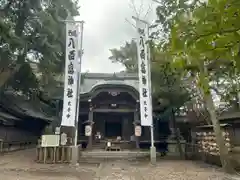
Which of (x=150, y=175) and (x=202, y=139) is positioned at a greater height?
(x=202, y=139)

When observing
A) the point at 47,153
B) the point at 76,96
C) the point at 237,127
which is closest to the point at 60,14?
the point at 76,96

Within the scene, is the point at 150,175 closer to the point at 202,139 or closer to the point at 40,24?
the point at 202,139

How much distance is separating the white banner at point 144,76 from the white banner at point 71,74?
11.0 feet

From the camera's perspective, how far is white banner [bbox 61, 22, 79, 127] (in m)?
10.8

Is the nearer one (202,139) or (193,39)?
(193,39)

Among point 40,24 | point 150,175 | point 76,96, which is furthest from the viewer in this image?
point 40,24

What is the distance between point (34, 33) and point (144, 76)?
7.45 m

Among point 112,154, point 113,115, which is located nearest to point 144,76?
point 112,154

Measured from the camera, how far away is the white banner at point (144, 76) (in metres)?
11.5

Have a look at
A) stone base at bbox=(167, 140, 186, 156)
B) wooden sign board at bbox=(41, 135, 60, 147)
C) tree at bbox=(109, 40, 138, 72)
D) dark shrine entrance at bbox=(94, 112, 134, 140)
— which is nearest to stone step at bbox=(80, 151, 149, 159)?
stone base at bbox=(167, 140, 186, 156)

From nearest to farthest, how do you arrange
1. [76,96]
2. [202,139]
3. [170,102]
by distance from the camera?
[76,96]
[202,139]
[170,102]

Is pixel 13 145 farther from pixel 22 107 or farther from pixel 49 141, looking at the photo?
pixel 49 141

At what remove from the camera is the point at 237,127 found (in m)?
10.0

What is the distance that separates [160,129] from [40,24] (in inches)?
468
